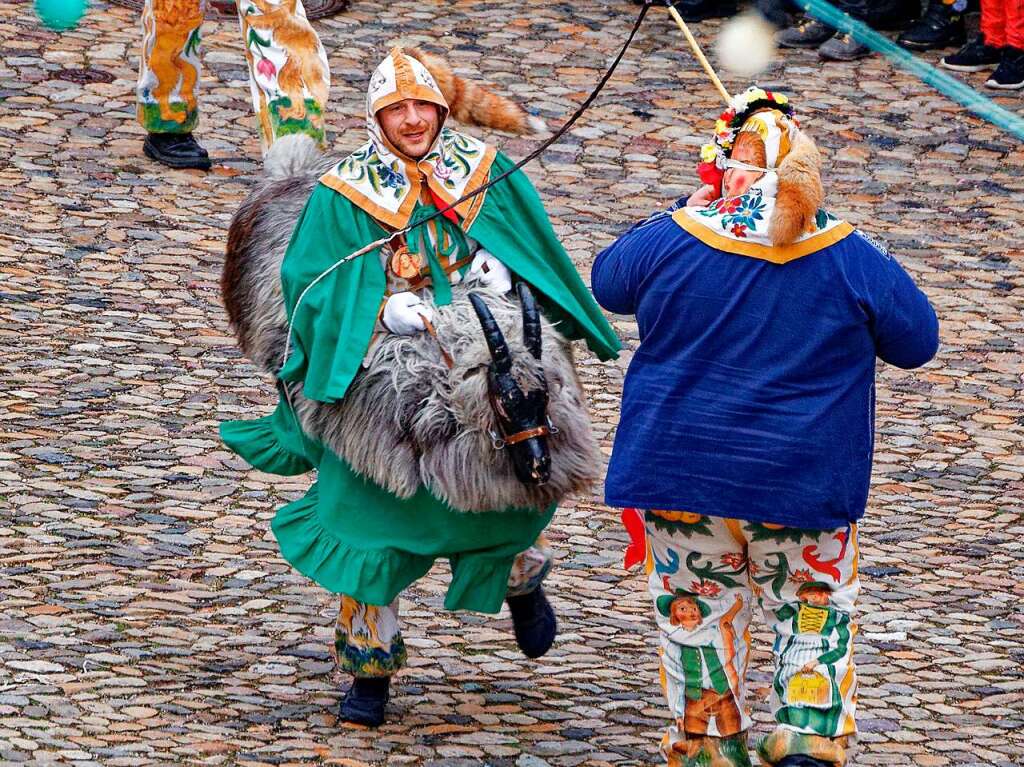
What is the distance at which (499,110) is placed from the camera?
537cm

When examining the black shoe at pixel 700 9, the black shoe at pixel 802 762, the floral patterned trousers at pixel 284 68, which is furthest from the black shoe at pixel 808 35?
the black shoe at pixel 802 762

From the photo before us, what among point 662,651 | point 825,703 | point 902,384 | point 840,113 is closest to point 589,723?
point 662,651

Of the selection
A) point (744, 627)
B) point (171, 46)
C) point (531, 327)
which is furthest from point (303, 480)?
point (171, 46)

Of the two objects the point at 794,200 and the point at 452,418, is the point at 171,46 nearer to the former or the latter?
the point at 452,418

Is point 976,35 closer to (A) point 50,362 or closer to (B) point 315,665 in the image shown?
(A) point 50,362

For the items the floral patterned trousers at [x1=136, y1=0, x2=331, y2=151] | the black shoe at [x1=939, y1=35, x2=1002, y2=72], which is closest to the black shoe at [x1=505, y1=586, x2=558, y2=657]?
the floral patterned trousers at [x1=136, y1=0, x2=331, y2=151]

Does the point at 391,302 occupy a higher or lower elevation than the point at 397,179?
lower

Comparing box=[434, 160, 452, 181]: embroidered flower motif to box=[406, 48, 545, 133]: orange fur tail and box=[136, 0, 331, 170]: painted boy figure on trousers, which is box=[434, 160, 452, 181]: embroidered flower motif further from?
box=[136, 0, 331, 170]: painted boy figure on trousers

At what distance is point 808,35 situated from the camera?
1170 centimetres

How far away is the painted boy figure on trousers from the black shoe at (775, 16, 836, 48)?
405 centimetres

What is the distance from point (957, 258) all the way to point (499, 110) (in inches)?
170

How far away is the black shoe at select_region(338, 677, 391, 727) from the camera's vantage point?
512 centimetres

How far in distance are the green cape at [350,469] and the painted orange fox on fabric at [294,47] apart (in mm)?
1779

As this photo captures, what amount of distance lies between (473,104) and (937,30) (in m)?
6.87
